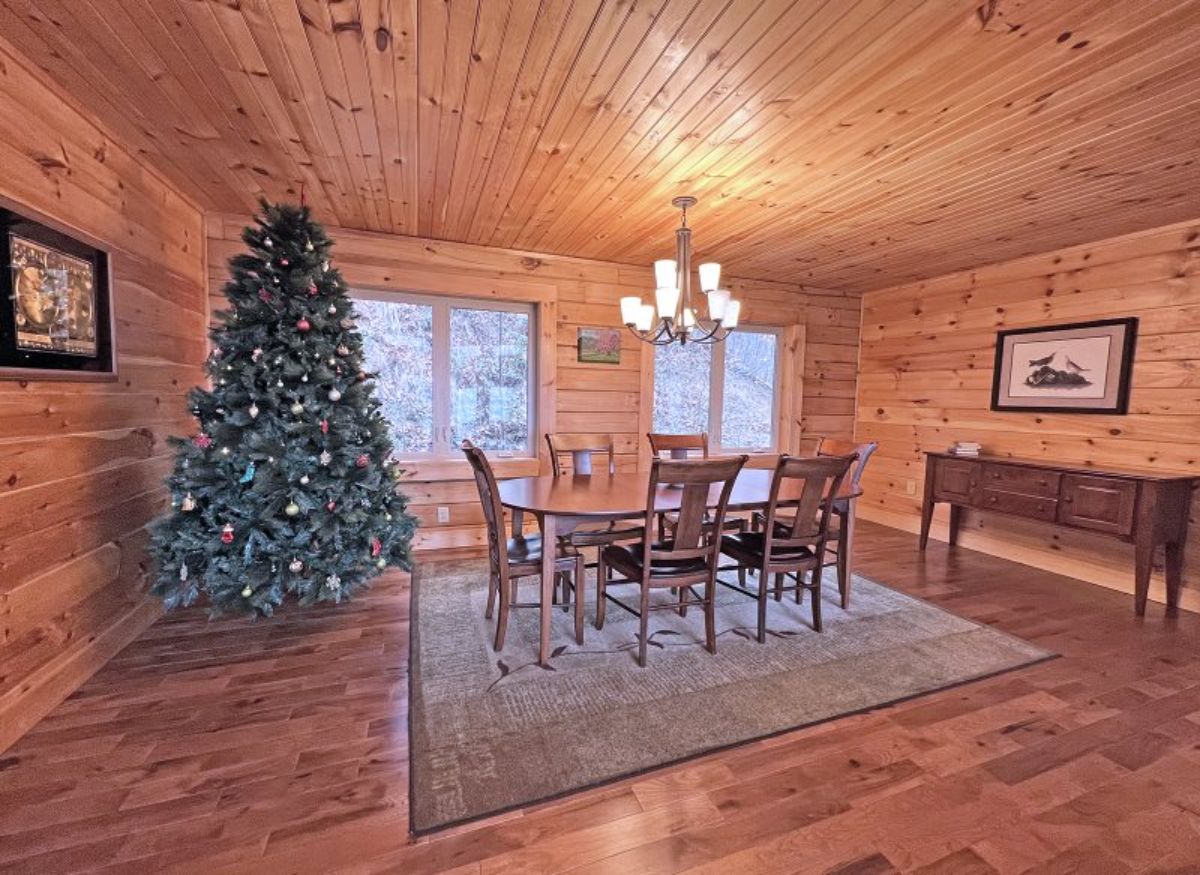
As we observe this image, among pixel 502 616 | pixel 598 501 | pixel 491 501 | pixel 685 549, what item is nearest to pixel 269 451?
pixel 491 501

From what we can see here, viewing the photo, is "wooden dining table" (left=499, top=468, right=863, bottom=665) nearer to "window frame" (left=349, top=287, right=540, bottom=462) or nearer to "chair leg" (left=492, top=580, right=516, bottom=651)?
"chair leg" (left=492, top=580, right=516, bottom=651)

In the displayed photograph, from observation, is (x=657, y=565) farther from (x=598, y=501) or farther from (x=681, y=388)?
(x=681, y=388)

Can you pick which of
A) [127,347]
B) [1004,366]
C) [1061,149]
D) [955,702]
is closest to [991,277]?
[1004,366]

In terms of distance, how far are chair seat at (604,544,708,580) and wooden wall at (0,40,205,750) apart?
2.17m

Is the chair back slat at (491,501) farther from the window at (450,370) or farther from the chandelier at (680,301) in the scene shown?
the window at (450,370)

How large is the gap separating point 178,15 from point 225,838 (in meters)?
2.33

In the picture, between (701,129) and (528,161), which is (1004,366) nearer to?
(701,129)

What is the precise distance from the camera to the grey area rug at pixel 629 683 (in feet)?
5.74

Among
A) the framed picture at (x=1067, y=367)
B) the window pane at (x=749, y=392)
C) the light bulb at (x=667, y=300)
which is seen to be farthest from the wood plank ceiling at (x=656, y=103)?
the window pane at (x=749, y=392)

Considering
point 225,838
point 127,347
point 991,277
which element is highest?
point 991,277

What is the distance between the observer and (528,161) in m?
2.54

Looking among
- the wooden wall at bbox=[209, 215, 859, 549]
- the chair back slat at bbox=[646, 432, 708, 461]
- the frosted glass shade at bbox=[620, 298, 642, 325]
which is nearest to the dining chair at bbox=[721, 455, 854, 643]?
the chair back slat at bbox=[646, 432, 708, 461]

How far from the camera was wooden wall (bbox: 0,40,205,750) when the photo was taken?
6.02ft

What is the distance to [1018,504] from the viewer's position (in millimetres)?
3590
